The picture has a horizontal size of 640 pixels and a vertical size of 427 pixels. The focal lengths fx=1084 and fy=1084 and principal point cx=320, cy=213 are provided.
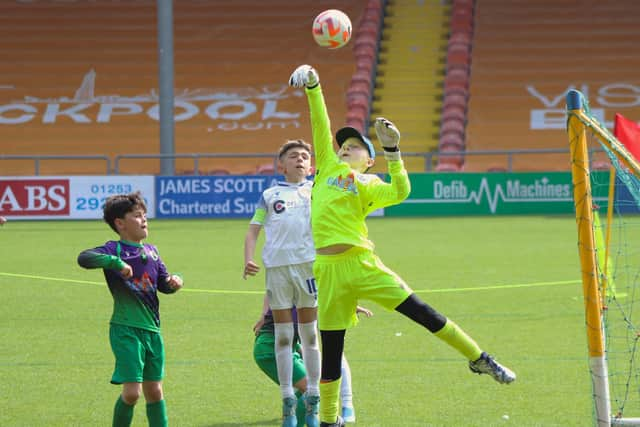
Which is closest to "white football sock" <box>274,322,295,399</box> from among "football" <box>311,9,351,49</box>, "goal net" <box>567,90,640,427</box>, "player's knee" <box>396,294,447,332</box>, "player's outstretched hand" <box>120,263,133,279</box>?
"player's knee" <box>396,294,447,332</box>

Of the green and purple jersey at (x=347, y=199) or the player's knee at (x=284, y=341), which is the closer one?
the green and purple jersey at (x=347, y=199)

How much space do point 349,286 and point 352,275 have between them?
0.07m

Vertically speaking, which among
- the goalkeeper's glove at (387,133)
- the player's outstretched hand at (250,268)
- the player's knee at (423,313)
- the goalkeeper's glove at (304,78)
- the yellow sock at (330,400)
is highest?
the goalkeeper's glove at (304,78)

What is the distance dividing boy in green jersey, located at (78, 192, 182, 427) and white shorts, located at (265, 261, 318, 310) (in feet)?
2.53

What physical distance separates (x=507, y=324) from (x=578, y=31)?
90.9 feet

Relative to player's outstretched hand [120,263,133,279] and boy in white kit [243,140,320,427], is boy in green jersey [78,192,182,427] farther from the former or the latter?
boy in white kit [243,140,320,427]

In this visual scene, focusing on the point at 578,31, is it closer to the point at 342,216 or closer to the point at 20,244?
the point at 20,244

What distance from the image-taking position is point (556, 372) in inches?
330

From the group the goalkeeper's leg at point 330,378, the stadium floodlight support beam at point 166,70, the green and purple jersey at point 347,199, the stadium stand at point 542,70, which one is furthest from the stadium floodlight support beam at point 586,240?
the stadium stand at point 542,70

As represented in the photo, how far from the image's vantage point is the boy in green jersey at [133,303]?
5844 mm

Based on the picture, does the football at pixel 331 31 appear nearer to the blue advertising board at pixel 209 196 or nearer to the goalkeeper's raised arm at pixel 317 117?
the goalkeeper's raised arm at pixel 317 117

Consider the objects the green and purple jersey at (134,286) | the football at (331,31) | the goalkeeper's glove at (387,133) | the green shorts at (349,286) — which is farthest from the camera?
the football at (331,31)

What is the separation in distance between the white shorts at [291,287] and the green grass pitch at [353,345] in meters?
0.83

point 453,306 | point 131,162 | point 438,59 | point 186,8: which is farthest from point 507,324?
point 186,8
